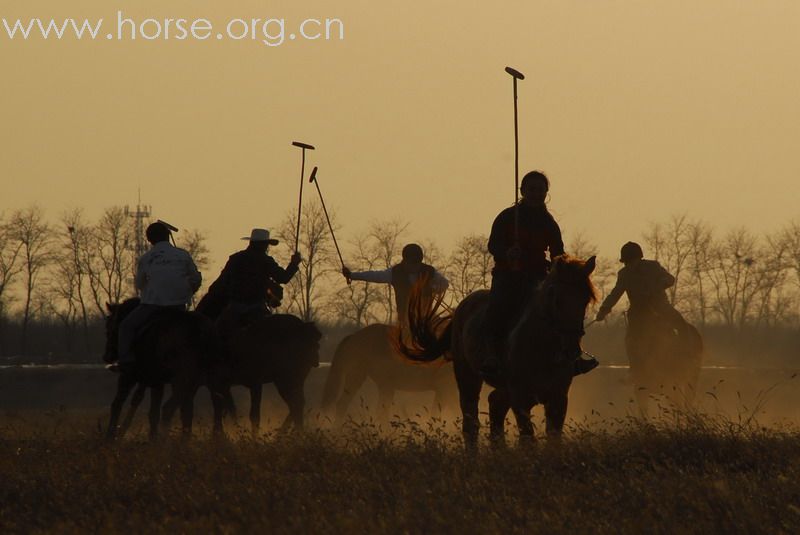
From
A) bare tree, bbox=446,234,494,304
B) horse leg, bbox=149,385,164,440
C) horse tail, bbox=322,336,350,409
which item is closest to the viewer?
horse leg, bbox=149,385,164,440

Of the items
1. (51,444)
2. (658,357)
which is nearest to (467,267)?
(658,357)

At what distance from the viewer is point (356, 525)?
1176 centimetres

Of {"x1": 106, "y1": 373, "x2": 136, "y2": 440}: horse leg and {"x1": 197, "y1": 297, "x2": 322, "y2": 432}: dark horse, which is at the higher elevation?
{"x1": 197, "y1": 297, "x2": 322, "y2": 432}: dark horse

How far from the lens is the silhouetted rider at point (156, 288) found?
19.4 metres

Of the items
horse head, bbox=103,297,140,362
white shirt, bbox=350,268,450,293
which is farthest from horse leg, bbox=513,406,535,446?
white shirt, bbox=350,268,450,293

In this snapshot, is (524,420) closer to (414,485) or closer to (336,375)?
(414,485)

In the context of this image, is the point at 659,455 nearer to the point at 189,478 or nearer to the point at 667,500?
the point at 667,500

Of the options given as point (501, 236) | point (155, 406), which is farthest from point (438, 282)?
point (501, 236)

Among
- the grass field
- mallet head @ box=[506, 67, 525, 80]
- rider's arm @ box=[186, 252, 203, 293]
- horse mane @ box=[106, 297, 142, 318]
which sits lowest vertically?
the grass field

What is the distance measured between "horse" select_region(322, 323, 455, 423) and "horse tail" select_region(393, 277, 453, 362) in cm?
579

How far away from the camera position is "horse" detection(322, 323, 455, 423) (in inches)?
978

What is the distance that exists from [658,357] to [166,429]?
20.1 ft

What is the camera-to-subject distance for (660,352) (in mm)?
22359

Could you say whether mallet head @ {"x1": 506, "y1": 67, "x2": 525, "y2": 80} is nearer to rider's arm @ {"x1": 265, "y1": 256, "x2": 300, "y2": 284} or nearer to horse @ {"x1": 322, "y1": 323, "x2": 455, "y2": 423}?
rider's arm @ {"x1": 265, "y1": 256, "x2": 300, "y2": 284}
